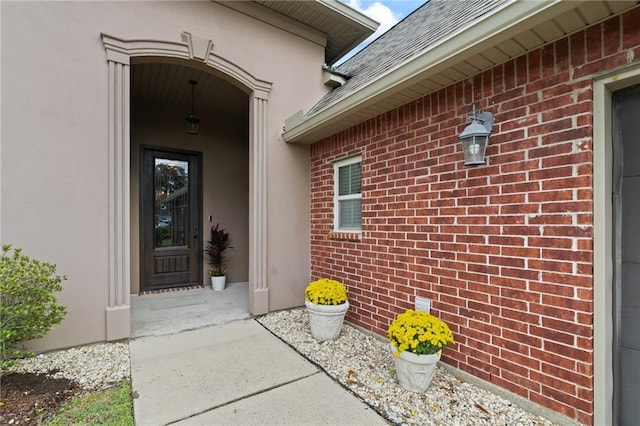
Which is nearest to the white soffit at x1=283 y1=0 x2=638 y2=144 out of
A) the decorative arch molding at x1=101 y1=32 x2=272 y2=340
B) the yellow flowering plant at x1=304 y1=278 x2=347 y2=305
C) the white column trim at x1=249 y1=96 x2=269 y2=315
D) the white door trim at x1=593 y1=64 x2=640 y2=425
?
the white door trim at x1=593 y1=64 x2=640 y2=425

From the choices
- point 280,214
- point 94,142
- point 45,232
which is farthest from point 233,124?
point 45,232

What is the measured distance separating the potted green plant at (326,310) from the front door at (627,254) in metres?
2.19

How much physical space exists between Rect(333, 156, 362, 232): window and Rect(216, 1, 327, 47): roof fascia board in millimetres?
2237

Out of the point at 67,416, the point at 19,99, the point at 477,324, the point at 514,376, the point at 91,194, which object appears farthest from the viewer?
the point at 91,194

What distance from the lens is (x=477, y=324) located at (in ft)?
8.09

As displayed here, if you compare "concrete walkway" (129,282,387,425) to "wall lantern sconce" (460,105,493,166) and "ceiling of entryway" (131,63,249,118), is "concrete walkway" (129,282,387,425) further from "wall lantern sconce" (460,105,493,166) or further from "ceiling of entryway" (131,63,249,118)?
"ceiling of entryway" (131,63,249,118)

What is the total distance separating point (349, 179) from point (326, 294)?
1.56 m

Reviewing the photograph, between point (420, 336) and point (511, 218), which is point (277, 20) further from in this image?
point (420, 336)

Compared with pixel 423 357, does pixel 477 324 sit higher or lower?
higher

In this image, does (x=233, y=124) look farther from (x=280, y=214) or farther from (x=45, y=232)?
(x=45, y=232)

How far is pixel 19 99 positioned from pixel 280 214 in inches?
118

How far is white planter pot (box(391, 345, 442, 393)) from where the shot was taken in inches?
90.0

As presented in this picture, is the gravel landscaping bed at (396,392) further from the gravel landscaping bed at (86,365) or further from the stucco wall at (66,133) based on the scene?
the stucco wall at (66,133)

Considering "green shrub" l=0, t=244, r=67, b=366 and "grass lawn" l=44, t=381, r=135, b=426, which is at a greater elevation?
"green shrub" l=0, t=244, r=67, b=366
